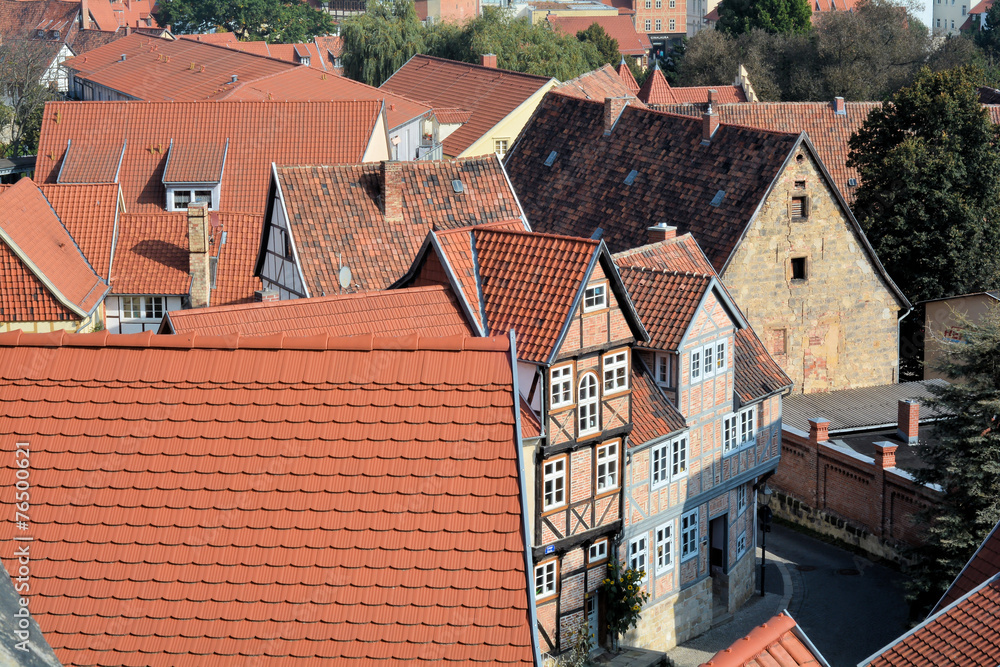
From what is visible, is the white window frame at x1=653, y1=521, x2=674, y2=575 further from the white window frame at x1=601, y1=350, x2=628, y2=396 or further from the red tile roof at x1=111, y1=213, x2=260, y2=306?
the red tile roof at x1=111, y1=213, x2=260, y2=306

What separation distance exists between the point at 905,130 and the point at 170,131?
2609 cm

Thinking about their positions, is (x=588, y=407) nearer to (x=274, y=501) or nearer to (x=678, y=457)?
(x=678, y=457)

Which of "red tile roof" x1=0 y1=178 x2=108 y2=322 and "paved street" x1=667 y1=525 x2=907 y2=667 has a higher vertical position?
"red tile roof" x1=0 y1=178 x2=108 y2=322

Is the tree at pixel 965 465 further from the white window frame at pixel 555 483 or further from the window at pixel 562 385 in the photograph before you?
the window at pixel 562 385

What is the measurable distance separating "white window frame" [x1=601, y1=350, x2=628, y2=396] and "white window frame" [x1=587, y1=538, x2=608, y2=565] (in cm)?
300

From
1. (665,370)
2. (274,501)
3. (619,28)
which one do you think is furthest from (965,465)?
(619,28)

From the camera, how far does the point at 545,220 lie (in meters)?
42.4

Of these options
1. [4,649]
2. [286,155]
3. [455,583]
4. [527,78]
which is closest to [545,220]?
[286,155]

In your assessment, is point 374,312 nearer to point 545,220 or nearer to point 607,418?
point 607,418

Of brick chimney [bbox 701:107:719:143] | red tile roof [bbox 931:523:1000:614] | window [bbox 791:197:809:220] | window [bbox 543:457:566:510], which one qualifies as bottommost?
red tile roof [bbox 931:523:1000:614]

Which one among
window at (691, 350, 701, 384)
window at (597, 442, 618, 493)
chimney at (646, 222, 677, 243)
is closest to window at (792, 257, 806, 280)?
chimney at (646, 222, 677, 243)

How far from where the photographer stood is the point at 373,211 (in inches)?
1259

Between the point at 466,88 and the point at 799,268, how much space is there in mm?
35170

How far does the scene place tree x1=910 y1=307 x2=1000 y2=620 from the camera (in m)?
27.5
